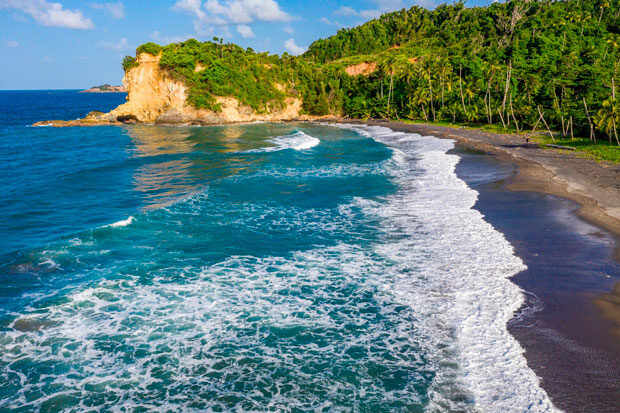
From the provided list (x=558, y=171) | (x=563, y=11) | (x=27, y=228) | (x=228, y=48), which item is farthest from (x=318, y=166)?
(x=563, y=11)

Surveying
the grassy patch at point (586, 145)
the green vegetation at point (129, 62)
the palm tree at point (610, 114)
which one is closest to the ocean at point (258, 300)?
the grassy patch at point (586, 145)

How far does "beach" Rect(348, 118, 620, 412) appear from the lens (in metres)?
9.35

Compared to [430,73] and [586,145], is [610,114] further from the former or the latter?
[430,73]

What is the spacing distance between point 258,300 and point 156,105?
7494cm

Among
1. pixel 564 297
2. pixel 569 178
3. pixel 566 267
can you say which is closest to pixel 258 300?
pixel 564 297

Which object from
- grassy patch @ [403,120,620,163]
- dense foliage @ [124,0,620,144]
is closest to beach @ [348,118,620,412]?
grassy patch @ [403,120,620,163]

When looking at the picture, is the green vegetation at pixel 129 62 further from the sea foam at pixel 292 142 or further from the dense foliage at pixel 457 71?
the sea foam at pixel 292 142

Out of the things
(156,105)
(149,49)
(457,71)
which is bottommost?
(156,105)

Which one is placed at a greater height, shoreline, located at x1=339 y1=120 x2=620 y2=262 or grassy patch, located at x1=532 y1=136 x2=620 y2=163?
grassy patch, located at x1=532 y1=136 x2=620 y2=163

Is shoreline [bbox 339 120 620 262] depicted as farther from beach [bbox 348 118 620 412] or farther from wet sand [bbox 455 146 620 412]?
wet sand [bbox 455 146 620 412]

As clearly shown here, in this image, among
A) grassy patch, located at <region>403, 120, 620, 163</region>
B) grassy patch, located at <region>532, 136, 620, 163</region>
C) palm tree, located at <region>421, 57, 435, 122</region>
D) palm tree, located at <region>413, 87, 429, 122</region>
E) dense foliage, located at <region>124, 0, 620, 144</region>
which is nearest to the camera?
grassy patch, located at <region>532, 136, 620, 163</region>

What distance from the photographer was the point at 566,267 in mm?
14594

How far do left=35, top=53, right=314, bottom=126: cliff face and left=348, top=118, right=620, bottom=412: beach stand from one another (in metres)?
59.4

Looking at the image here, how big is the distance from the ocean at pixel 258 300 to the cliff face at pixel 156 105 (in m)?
51.3
